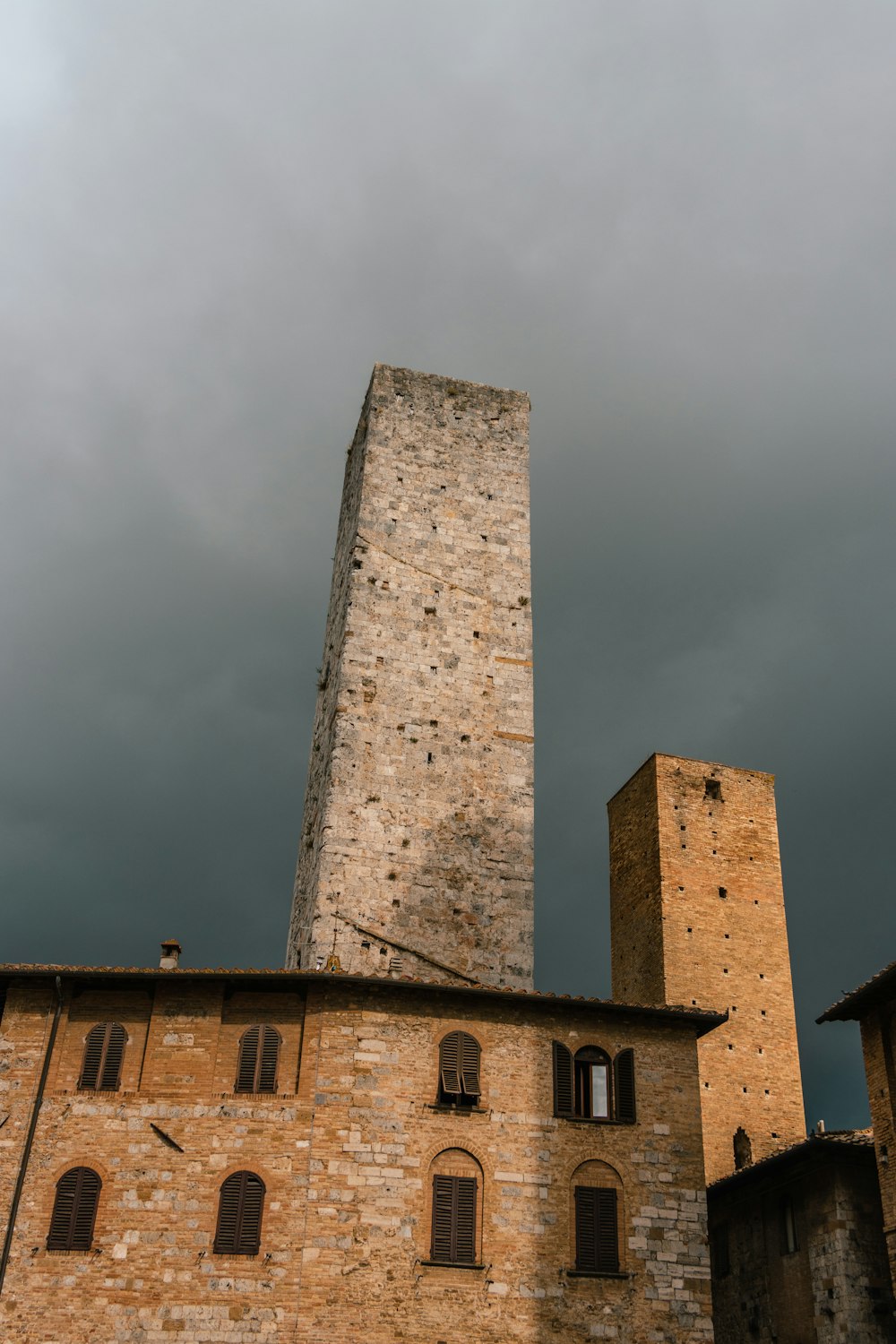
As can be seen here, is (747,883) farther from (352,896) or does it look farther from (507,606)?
(352,896)

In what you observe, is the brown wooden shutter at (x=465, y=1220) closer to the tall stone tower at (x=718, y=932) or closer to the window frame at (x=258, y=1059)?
the window frame at (x=258, y=1059)

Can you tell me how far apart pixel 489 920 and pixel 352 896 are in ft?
9.50

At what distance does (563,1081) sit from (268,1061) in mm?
4737

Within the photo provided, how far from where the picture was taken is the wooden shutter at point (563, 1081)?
1983 cm

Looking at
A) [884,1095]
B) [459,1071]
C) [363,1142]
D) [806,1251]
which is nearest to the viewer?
[363,1142]

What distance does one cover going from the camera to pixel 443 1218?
61.2 feet

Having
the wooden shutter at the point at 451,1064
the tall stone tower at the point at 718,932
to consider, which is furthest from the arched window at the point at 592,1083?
the tall stone tower at the point at 718,932

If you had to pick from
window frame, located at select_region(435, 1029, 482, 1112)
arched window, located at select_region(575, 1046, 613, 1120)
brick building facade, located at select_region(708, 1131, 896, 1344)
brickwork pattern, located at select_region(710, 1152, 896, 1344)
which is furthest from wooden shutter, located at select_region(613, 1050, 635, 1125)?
brickwork pattern, located at select_region(710, 1152, 896, 1344)

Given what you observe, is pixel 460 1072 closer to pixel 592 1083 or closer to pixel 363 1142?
pixel 363 1142

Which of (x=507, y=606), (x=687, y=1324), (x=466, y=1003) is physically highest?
(x=507, y=606)

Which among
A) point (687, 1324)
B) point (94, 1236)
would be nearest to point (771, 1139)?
point (687, 1324)

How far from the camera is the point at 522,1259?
1866 cm

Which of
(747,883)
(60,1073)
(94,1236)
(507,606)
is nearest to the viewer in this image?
(94,1236)

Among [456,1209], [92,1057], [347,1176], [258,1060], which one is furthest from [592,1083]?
[92,1057]
